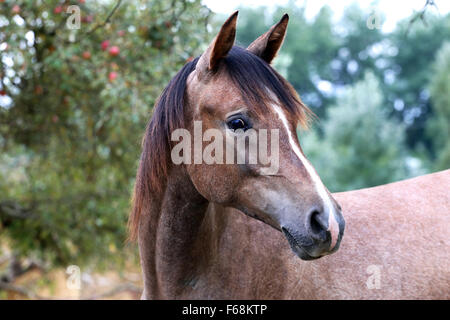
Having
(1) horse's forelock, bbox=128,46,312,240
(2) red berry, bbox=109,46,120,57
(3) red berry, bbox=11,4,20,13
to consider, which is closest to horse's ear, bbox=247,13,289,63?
(1) horse's forelock, bbox=128,46,312,240

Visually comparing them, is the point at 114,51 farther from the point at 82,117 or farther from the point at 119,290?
the point at 119,290

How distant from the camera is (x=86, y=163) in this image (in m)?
7.33

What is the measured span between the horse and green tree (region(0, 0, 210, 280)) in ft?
5.87

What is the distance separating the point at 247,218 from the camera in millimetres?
2650

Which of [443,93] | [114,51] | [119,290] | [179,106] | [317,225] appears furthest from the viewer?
[443,93]

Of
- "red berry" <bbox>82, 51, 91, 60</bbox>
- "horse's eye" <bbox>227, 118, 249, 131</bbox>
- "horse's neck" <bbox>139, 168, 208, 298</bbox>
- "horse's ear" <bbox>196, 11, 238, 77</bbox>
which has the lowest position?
"horse's neck" <bbox>139, 168, 208, 298</bbox>

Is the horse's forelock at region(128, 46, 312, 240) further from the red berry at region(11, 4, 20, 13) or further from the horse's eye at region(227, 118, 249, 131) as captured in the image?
the red berry at region(11, 4, 20, 13)

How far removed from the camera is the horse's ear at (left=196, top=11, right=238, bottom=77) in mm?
2232

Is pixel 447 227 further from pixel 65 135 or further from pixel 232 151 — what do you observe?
pixel 65 135

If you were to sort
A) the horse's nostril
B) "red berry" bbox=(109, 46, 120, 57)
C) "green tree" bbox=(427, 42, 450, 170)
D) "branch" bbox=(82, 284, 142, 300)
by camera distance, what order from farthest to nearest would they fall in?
1. "green tree" bbox=(427, 42, 450, 170)
2. "branch" bbox=(82, 284, 142, 300)
3. "red berry" bbox=(109, 46, 120, 57)
4. the horse's nostril

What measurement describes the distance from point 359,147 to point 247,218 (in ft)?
66.7

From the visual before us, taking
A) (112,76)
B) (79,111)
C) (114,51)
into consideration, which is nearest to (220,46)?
(112,76)

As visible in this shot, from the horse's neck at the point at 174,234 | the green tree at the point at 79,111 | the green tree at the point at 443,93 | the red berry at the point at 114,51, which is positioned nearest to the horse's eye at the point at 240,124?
the horse's neck at the point at 174,234

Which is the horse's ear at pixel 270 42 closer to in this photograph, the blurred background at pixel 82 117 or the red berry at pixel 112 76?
the blurred background at pixel 82 117
